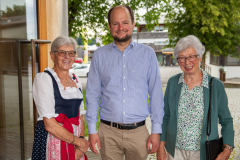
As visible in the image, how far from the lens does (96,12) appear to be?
1408cm

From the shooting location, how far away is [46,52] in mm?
3719

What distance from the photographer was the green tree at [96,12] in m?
13.2

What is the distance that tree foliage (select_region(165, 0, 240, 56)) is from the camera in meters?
17.0

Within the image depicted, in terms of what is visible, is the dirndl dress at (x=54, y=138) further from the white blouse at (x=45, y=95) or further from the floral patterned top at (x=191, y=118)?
the floral patterned top at (x=191, y=118)

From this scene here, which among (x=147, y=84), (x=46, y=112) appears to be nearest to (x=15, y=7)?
(x=46, y=112)

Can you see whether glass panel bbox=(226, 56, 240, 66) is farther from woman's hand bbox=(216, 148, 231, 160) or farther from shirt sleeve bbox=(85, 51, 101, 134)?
shirt sleeve bbox=(85, 51, 101, 134)

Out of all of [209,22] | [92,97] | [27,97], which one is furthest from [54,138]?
[209,22]

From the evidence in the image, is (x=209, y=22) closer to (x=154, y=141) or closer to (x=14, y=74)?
(x=14, y=74)

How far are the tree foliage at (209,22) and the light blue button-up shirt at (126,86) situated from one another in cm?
1443

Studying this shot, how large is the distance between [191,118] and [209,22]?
1567 centimetres

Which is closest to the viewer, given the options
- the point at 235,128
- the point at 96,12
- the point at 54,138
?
the point at 54,138

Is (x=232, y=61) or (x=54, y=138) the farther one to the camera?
(x=232, y=61)

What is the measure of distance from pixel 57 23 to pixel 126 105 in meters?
1.86

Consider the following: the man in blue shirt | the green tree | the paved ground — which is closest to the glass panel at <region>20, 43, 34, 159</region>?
the man in blue shirt
